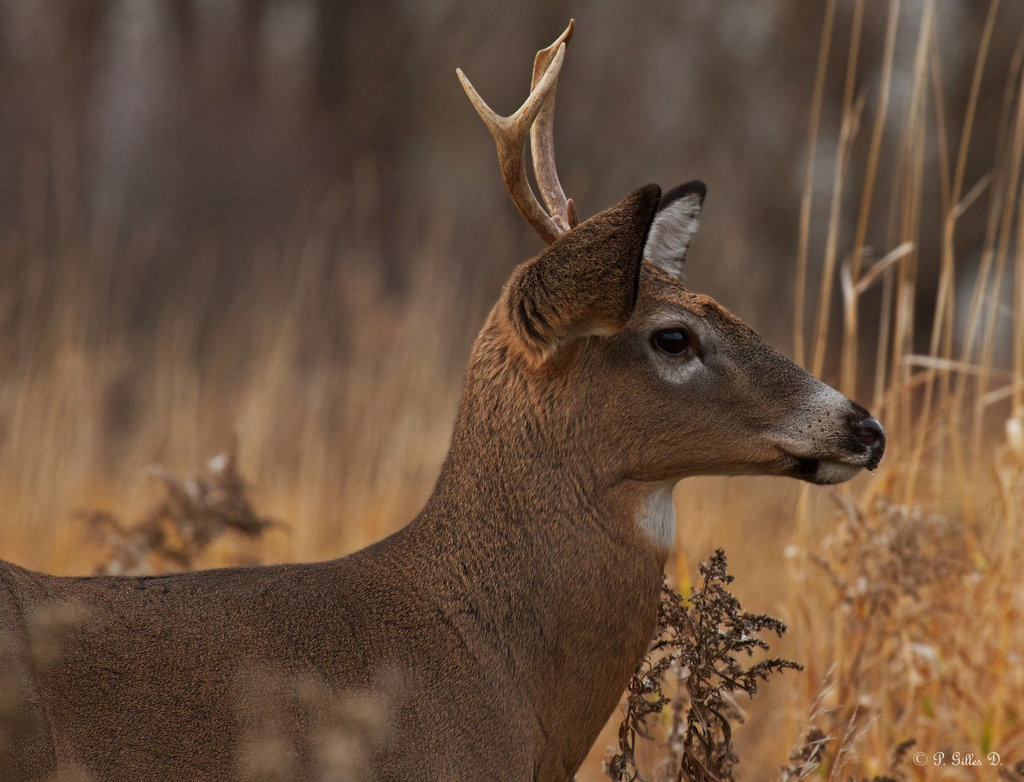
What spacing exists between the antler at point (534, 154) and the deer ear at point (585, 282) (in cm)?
29

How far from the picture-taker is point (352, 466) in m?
7.61

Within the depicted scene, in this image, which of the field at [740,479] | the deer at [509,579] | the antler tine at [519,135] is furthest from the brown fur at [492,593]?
the field at [740,479]

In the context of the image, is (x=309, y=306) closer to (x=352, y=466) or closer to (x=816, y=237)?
(x=352, y=466)

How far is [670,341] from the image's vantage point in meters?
3.04

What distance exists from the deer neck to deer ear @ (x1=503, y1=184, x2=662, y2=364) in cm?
18

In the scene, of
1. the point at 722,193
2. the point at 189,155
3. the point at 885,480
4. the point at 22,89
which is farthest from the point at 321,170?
the point at 885,480

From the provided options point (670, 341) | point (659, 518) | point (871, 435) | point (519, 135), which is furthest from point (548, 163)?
point (871, 435)

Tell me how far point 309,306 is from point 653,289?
733 centimetres

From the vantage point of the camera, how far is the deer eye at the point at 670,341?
3.04m

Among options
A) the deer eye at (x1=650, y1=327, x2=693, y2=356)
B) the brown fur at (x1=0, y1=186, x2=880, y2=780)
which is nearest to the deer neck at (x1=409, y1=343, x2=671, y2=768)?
the brown fur at (x1=0, y1=186, x2=880, y2=780)

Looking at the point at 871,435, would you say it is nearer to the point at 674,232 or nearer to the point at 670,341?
the point at 670,341

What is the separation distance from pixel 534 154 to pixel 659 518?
1.09 metres

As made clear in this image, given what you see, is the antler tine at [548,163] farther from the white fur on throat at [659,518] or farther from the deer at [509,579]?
the white fur on throat at [659,518]

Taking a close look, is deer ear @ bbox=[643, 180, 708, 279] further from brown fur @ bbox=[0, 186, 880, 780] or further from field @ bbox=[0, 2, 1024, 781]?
field @ bbox=[0, 2, 1024, 781]
